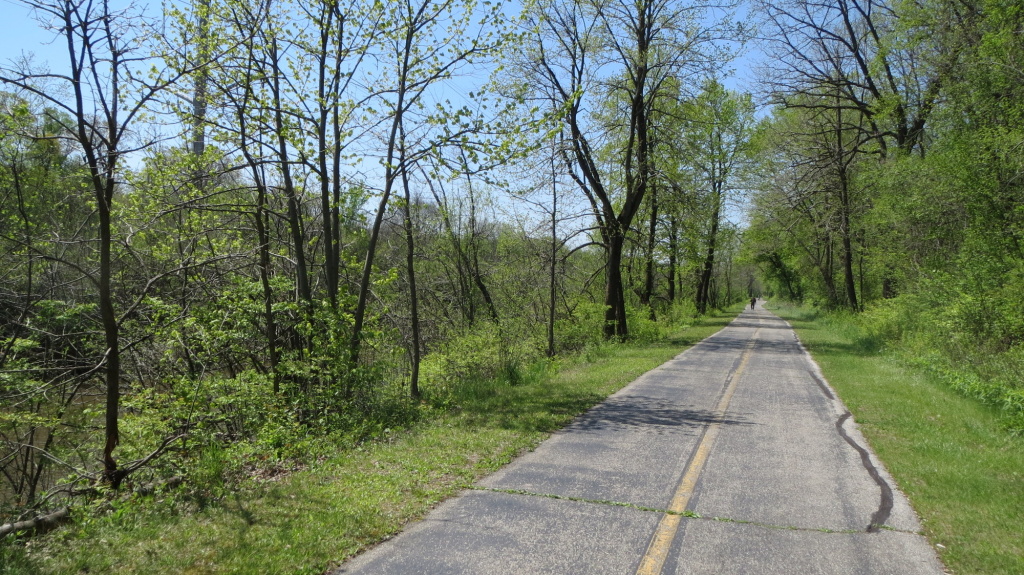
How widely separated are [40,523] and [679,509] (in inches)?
232

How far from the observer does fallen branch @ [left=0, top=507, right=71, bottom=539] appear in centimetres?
500

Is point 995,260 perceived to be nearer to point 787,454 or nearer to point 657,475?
point 787,454

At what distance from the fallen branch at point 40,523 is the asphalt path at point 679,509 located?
3126mm

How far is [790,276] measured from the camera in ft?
221

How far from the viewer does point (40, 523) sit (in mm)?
5590

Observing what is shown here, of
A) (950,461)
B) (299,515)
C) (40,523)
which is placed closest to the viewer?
(299,515)

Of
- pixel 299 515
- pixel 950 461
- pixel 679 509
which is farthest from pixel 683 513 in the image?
pixel 950 461

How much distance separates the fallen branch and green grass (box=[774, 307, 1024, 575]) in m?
7.35

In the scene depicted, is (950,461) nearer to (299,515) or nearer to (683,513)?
(683,513)

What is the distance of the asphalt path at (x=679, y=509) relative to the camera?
4316mm

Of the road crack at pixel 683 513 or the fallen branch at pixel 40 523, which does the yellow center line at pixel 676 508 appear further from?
the fallen branch at pixel 40 523

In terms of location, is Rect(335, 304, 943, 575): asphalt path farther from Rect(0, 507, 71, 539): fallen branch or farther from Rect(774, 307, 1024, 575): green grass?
Rect(0, 507, 71, 539): fallen branch

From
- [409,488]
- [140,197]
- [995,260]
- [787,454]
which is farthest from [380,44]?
[995,260]

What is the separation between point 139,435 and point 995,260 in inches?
689
